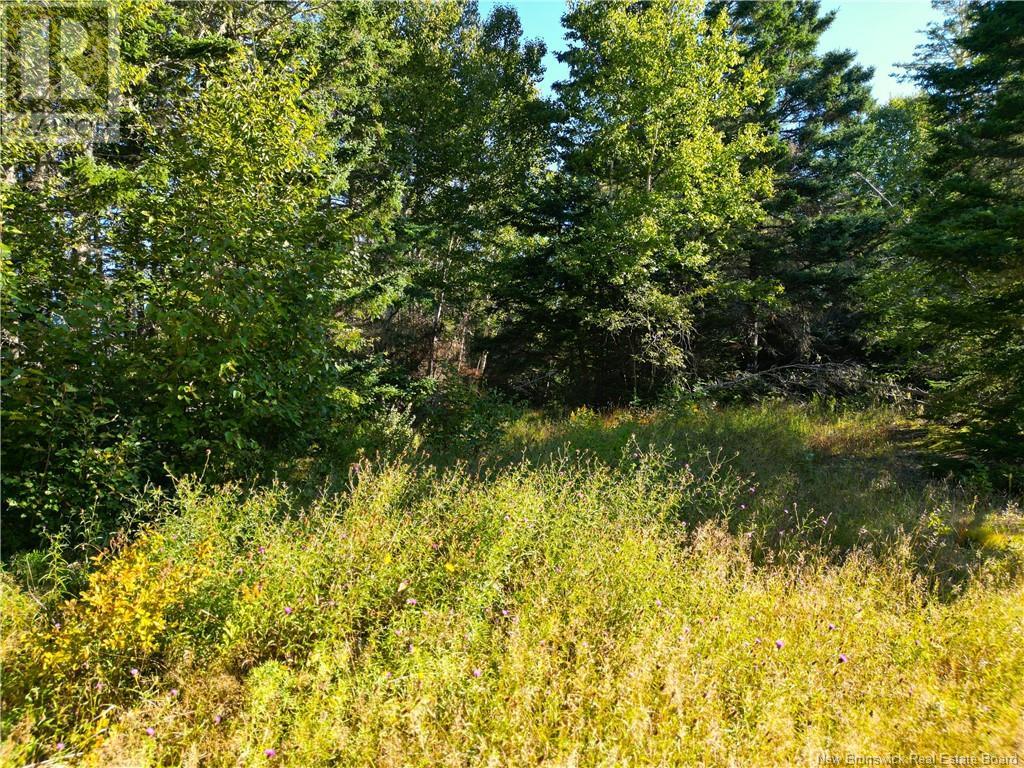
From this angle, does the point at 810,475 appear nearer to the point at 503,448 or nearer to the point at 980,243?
the point at 980,243

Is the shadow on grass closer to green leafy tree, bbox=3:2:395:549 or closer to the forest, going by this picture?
the forest

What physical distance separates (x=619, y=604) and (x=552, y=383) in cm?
1109

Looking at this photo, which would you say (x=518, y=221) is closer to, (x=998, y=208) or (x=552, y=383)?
(x=552, y=383)

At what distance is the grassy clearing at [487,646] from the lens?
242 cm

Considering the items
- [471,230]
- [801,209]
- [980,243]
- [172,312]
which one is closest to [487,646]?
[172,312]

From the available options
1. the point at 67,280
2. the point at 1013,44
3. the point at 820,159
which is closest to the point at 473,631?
the point at 67,280

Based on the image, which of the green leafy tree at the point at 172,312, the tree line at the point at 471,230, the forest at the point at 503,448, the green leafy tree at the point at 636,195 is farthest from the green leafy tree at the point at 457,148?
the green leafy tree at the point at 172,312

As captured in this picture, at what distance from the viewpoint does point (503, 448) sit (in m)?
7.72

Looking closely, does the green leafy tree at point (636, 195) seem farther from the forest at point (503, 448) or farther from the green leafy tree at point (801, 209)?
the green leafy tree at point (801, 209)

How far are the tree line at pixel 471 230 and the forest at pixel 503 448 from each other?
72mm

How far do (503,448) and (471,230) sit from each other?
10725 millimetres

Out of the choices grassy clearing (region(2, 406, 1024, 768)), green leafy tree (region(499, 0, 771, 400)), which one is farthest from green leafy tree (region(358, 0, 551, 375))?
grassy clearing (region(2, 406, 1024, 768))

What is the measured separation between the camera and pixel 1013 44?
24.2 ft

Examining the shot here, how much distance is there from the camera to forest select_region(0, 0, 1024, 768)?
2619 mm
